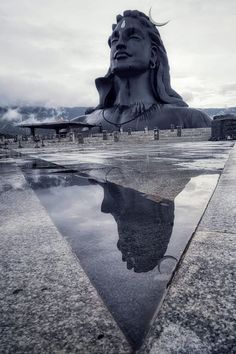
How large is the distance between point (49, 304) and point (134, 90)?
36.4 meters

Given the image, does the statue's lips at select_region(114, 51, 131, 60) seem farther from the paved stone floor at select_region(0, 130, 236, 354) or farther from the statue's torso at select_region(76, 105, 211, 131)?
the paved stone floor at select_region(0, 130, 236, 354)

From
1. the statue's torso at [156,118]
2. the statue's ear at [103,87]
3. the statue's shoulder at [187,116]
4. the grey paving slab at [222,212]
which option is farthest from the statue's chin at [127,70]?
the grey paving slab at [222,212]

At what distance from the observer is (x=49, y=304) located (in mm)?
990

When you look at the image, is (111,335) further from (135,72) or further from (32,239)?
(135,72)

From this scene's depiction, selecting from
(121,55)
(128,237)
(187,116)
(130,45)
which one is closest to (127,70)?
(121,55)

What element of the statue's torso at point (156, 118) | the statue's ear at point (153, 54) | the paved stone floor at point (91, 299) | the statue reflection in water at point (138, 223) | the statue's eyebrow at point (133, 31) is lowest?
the statue reflection in water at point (138, 223)

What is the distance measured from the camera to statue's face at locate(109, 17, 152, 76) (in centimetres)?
3225

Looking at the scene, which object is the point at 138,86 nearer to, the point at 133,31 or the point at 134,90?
the point at 134,90

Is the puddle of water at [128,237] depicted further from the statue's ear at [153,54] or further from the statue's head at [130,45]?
the statue's ear at [153,54]

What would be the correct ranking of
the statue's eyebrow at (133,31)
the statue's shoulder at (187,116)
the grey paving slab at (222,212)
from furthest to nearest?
the statue's shoulder at (187,116) → the statue's eyebrow at (133,31) → the grey paving slab at (222,212)

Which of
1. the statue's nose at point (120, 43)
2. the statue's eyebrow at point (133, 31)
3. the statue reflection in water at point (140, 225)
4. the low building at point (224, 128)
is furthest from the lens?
the statue's eyebrow at point (133, 31)

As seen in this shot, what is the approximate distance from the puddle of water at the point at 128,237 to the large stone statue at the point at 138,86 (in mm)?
32380

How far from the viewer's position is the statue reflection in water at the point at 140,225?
144 cm

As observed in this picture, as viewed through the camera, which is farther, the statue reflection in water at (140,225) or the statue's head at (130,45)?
the statue's head at (130,45)
